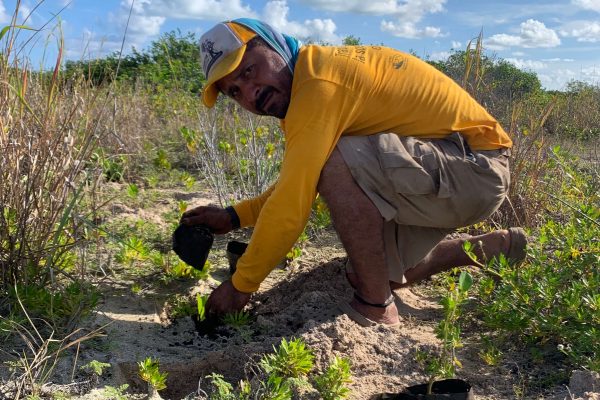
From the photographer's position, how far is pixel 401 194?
7.79 ft

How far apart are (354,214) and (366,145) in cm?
28

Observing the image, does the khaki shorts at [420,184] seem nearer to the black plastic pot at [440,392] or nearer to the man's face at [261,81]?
the man's face at [261,81]

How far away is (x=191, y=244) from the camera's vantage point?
100 inches

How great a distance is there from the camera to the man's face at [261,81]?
2275mm

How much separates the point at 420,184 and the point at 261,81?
0.76m

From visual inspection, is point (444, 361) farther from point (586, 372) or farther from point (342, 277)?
point (342, 277)

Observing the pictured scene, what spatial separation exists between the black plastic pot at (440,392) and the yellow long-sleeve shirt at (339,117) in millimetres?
704

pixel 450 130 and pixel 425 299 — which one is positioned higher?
pixel 450 130

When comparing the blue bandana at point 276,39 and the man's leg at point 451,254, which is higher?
the blue bandana at point 276,39

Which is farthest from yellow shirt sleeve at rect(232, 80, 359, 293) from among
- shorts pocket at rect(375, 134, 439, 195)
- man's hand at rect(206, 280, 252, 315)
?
shorts pocket at rect(375, 134, 439, 195)

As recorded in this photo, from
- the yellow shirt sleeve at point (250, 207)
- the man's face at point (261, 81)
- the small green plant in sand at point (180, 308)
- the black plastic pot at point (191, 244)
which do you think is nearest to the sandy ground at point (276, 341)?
the small green plant in sand at point (180, 308)

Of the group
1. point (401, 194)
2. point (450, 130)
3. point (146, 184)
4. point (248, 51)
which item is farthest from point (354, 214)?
point (146, 184)

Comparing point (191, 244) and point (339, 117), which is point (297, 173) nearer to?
point (339, 117)

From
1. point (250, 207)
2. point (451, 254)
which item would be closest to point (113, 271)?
point (250, 207)
